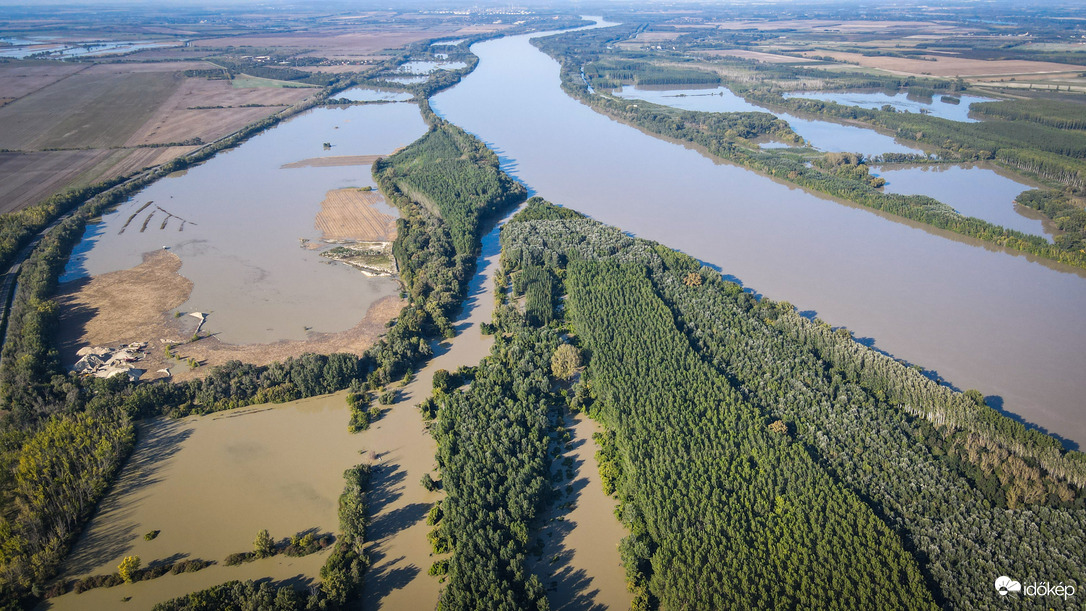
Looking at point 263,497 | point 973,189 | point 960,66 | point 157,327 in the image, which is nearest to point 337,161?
point 157,327

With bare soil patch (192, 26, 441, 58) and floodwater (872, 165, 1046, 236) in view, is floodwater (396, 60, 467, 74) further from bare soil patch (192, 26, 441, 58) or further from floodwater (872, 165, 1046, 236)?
floodwater (872, 165, 1046, 236)

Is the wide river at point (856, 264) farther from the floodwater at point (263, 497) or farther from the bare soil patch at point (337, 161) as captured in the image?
the floodwater at point (263, 497)

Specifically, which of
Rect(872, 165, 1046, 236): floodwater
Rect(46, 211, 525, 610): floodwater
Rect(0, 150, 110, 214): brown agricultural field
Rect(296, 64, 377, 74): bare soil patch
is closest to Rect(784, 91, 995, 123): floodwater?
Rect(872, 165, 1046, 236): floodwater

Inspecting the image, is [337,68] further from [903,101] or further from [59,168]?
[903,101]

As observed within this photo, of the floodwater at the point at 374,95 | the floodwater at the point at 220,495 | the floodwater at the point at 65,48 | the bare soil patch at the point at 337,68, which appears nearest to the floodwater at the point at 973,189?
the floodwater at the point at 220,495

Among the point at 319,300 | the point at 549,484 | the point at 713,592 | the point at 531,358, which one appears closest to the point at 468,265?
the point at 319,300

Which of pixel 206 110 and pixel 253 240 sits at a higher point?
pixel 206 110

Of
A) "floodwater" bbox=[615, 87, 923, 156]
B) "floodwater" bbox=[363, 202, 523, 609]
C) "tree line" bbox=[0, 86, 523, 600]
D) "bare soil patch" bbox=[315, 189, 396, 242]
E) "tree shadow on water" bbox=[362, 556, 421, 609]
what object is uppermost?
"floodwater" bbox=[615, 87, 923, 156]

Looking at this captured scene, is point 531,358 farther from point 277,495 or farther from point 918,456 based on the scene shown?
point 918,456
